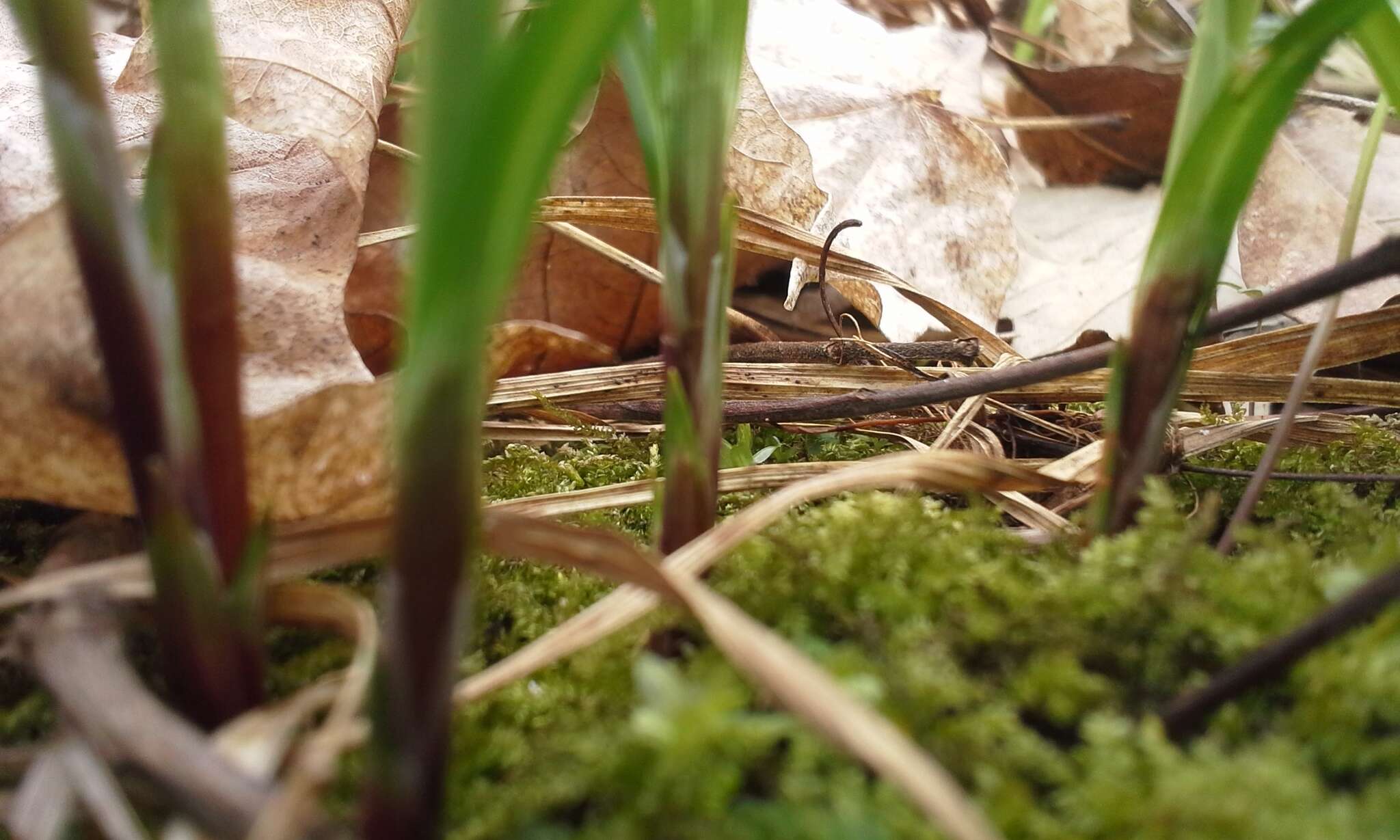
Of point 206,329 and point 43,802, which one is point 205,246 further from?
point 43,802

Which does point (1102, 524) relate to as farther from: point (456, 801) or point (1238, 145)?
point (456, 801)

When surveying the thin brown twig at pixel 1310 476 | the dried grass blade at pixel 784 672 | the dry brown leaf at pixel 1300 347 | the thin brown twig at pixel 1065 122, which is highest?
the thin brown twig at pixel 1065 122

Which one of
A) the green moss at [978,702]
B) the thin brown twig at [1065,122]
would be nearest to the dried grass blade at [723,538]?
the green moss at [978,702]

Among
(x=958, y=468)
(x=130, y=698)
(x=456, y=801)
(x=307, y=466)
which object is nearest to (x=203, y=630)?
(x=130, y=698)

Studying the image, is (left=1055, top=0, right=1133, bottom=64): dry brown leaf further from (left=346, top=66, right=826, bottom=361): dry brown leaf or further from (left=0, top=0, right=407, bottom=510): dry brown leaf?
(left=0, top=0, right=407, bottom=510): dry brown leaf

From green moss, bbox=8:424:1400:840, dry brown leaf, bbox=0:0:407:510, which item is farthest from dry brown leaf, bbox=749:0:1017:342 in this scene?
green moss, bbox=8:424:1400:840

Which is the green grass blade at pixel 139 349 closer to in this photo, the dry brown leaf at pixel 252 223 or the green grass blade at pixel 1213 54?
the dry brown leaf at pixel 252 223
